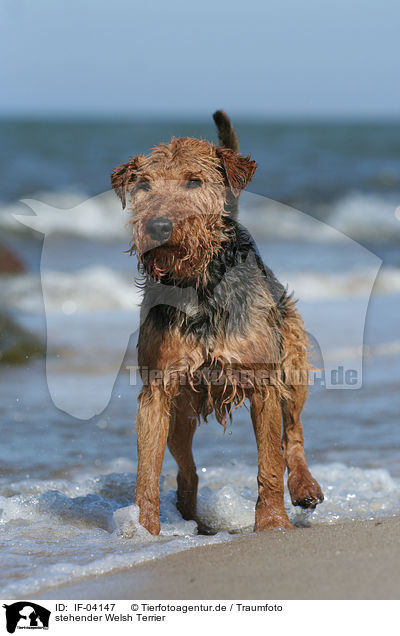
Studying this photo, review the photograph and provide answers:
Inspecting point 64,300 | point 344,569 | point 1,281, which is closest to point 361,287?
point 64,300

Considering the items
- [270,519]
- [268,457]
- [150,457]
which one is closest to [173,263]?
[150,457]

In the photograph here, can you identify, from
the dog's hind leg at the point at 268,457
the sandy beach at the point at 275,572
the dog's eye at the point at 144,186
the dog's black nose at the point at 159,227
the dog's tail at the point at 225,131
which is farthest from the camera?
the dog's tail at the point at 225,131

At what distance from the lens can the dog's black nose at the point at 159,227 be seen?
3629mm

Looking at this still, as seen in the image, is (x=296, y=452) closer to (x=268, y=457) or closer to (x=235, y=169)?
(x=268, y=457)

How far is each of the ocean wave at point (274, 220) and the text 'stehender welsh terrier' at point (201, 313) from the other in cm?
1204

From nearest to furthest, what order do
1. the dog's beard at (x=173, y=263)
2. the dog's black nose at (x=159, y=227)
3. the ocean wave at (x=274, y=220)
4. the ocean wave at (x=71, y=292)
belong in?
the dog's black nose at (x=159, y=227) → the dog's beard at (x=173, y=263) → the ocean wave at (x=71, y=292) → the ocean wave at (x=274, y=220)

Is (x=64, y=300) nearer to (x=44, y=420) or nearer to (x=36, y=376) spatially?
(x=36, y=376)

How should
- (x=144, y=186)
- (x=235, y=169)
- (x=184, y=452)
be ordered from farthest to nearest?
(x=184, y=452) < (x=235, y=169) < (x=144, y=186)

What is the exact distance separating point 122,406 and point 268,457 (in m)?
3.10

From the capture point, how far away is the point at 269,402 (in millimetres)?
4148

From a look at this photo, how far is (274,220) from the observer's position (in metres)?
18.7

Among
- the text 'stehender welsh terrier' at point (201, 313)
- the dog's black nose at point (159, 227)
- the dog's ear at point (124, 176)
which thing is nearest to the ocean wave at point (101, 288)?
the dog's ear at point (124, 176)
